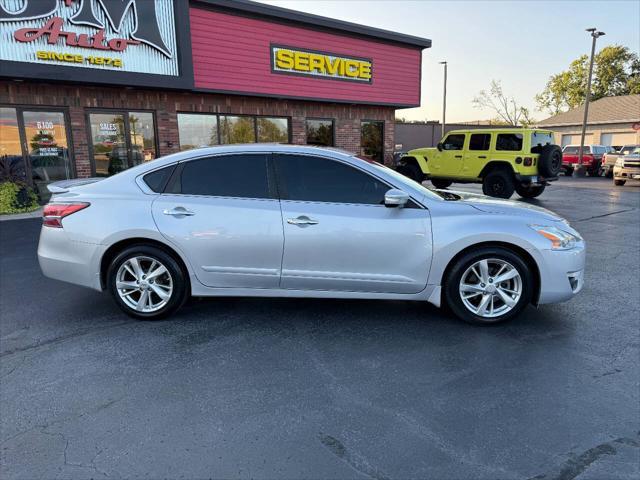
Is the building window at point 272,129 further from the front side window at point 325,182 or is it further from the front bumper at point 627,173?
the front bumper at point 627,173

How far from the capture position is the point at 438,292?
381cm

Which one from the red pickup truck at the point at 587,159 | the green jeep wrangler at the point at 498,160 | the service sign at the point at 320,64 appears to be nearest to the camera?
the green jeep wrangler at the point at 498,160

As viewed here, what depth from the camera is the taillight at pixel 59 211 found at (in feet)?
12.9

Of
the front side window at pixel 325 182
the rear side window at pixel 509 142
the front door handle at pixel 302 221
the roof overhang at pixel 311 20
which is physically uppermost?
the roof overhang at pixel 311 20

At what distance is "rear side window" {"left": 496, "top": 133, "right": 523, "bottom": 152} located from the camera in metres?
12.4

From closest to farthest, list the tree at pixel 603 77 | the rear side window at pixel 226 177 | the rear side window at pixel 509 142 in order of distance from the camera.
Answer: the rear side window at pixel 226 177 < the rear side window at pixel 509 142 < the tree at pixel 603 77

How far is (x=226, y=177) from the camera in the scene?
3918 millimetres

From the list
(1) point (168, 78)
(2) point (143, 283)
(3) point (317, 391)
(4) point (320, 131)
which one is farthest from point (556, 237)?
(4) point (320, 131)

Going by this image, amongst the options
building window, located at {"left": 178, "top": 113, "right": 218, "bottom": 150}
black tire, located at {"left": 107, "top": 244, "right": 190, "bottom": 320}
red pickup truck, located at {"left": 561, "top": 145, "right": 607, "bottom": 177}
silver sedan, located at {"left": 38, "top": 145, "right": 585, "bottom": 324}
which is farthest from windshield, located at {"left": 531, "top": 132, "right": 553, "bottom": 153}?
red pickup truck, located at {"left": 561, "top": 145, "right": 607, "bottom": 177}

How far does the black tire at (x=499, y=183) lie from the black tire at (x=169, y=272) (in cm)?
1070

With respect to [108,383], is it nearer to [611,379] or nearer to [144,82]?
[611,379]

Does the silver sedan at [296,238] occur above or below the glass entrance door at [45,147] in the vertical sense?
below

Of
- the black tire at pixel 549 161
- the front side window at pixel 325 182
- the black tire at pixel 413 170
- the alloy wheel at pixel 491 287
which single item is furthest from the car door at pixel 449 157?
the front side window at pixel 325 182

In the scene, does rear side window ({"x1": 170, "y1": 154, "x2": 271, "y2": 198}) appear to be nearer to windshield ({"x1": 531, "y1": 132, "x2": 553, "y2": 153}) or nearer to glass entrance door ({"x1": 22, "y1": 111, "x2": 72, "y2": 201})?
glass entrance door ({"x1": 22, "y1": 111, "x2": 72, "y2": 201})
